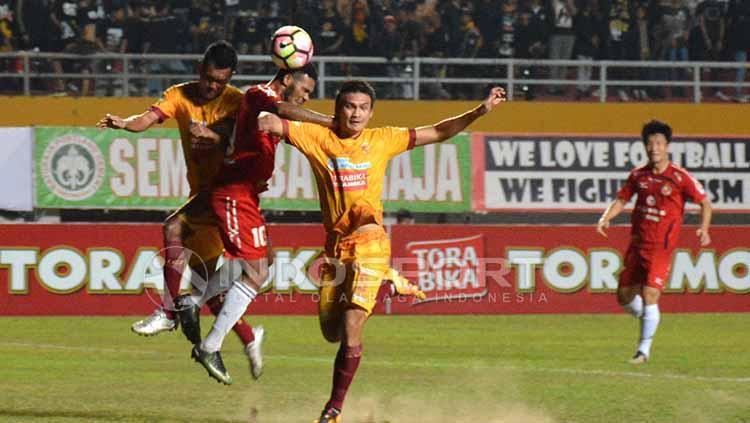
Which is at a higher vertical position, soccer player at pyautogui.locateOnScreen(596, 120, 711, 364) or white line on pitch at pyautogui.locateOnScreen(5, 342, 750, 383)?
soccer player at pyautogui.locateOnScreen(596, 120, 711, 364)

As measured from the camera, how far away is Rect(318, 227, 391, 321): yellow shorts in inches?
348

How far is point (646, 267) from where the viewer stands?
13.7 metres

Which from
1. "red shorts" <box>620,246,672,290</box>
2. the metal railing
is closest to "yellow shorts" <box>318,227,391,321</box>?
"red shorts" <box>620,246,672,290</box>

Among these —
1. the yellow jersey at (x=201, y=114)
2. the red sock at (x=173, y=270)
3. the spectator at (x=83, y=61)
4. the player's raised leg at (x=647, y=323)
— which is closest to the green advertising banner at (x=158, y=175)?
the spectator at (x=83, y=61)

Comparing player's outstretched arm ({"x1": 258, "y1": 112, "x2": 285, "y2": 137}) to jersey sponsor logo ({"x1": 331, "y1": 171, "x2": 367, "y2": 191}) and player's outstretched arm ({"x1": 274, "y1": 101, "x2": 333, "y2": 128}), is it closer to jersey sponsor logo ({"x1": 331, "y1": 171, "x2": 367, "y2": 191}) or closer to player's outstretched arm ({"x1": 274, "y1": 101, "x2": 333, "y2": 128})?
player's outstretched arm ({"x1": 274, "y1": 101, "x2": 333, "y2": 128})

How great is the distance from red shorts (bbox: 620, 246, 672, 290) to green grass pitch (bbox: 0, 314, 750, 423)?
0.79 meters

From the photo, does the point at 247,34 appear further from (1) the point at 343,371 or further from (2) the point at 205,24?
(1) the point at 343,371

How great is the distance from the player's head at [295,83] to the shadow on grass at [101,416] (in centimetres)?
221

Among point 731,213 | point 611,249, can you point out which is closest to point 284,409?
point 611,249

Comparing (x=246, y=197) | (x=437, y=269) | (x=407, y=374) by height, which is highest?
(x=246, y=197)

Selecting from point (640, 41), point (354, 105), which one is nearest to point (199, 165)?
point (354, 105)

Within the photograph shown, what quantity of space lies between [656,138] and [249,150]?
5.05m

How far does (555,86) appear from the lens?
2358 centimetres

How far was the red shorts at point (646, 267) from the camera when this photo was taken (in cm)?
1370
